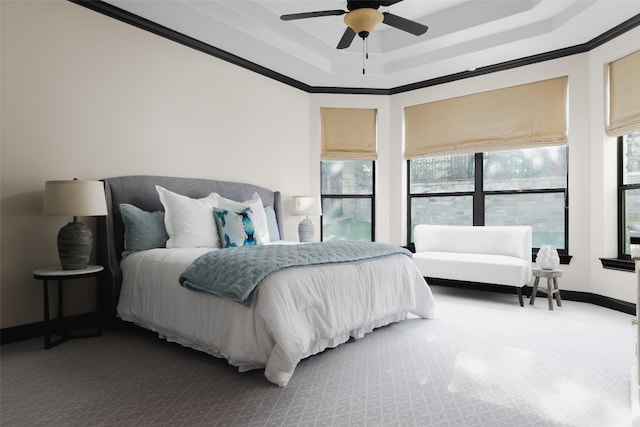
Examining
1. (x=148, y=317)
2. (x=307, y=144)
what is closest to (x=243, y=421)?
(x=148, y=317)

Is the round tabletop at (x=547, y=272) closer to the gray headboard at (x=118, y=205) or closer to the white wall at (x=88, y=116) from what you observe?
the white wall at (x=88, y=116)

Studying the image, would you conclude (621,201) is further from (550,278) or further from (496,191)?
(496,191)

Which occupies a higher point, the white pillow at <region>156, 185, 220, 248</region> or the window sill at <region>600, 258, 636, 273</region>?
the white pillow at <region>156, 185, 220, 248</region>

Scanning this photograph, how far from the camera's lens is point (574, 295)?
436 cm

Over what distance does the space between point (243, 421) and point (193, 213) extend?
7.01 feet

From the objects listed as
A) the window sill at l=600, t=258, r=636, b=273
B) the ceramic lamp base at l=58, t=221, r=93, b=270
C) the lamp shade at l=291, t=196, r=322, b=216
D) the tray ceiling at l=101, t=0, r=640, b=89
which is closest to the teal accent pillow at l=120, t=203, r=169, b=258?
the ceramic lamp base at l=58, t=221, r=93, b=270

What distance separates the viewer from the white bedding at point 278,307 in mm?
2219

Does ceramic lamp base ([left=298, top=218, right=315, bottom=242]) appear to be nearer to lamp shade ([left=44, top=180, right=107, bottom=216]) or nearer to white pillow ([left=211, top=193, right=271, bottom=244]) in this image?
white pillow ([left=211, top=193, right=271, bottom=244])

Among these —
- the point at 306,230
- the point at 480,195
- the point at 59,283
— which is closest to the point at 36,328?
the point at 59,283

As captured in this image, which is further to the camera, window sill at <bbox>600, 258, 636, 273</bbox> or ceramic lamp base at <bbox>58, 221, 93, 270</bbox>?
window sill at <bbox>600, 258, 636, 273</bbox>

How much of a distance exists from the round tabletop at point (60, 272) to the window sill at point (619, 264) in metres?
4.70

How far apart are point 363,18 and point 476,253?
3.11m

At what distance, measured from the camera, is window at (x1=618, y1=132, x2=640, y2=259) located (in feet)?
13.0

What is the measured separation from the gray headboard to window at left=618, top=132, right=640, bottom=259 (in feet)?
14.0
